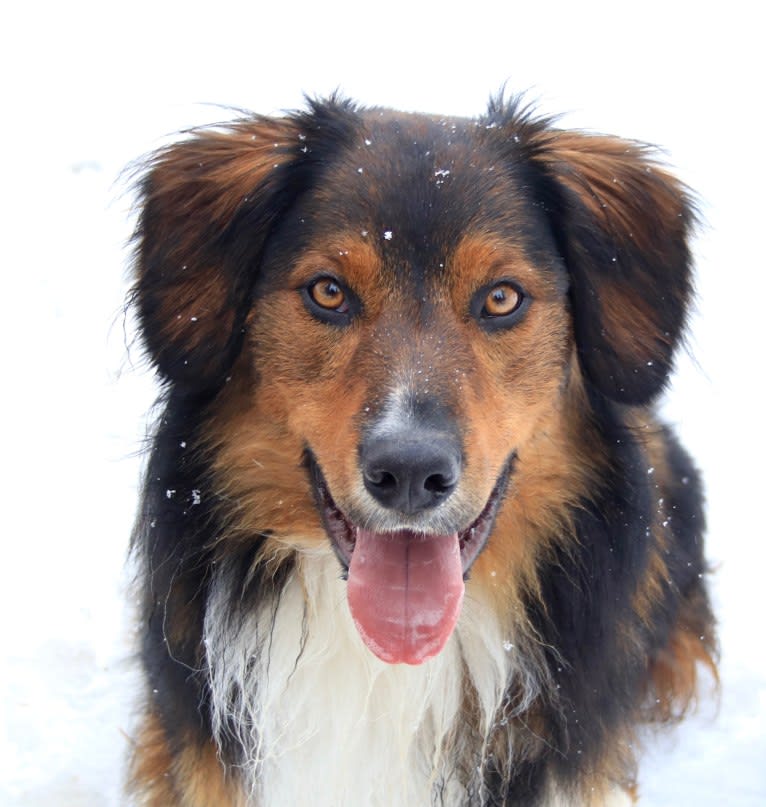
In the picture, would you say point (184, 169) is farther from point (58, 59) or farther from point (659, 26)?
point (659, 26)

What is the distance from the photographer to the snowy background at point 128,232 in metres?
4.14

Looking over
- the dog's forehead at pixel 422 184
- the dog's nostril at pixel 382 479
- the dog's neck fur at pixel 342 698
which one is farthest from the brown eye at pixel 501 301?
the dog's neck fur at pixel 342 698

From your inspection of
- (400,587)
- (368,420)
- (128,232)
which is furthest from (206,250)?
(128,232)

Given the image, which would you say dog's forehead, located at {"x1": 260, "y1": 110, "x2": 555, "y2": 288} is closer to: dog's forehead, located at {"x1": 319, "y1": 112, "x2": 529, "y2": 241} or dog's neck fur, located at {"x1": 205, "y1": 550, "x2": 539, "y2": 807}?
dog's forehead, located at {"x1": 319, "y1": 112, "x2": 529, "y2": 241}

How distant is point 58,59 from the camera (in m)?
7.68

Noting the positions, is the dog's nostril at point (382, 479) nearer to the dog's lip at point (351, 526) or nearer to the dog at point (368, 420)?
the dog at point (368, 420)

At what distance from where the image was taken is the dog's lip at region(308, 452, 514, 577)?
277 centimetres

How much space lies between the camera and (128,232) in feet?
21.0

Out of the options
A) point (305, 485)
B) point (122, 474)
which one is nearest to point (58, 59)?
point (122, 474)

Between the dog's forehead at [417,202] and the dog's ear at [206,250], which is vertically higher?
the dog's forehead at [417,202]

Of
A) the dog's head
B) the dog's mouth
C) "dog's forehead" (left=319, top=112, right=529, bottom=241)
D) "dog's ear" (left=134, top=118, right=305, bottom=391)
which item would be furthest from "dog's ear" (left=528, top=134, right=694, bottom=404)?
"dog's ear" (left=134, top=118, right=305, bottom=391)

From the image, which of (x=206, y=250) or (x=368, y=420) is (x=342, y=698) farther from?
(x=206, y=250)

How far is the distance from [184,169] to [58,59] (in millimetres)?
5245

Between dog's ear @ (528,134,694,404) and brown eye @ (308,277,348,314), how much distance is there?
23.9 inches
